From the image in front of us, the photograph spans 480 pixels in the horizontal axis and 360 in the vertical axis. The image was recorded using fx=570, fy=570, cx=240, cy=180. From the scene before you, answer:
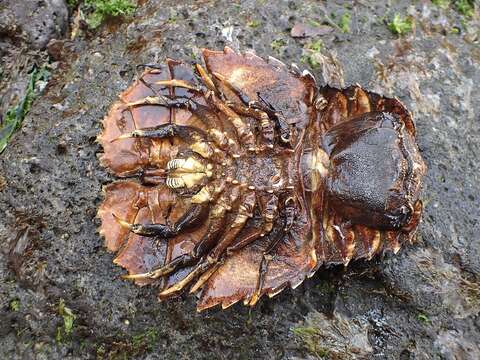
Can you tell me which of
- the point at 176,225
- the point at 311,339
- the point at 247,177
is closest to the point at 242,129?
the point at 247,177

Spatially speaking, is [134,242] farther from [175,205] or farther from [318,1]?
[318,1]

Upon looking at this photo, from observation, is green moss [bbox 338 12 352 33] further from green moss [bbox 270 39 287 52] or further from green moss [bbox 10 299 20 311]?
green moss [bbox 10 299 20 311]

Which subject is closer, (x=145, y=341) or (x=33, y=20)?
(x=145, y=341)

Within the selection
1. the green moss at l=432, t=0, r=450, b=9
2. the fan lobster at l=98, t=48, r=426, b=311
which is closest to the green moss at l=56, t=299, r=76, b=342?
the fan lobster at l=98, t=48, r=426, b=311

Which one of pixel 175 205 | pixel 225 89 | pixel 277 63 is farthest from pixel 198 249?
pixel 277 63

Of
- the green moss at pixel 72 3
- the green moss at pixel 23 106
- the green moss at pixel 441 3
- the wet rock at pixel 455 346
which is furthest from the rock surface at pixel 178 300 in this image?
the green moss at pixel 441 3

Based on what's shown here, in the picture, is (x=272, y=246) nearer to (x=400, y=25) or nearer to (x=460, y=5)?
(x=400, y=25)
